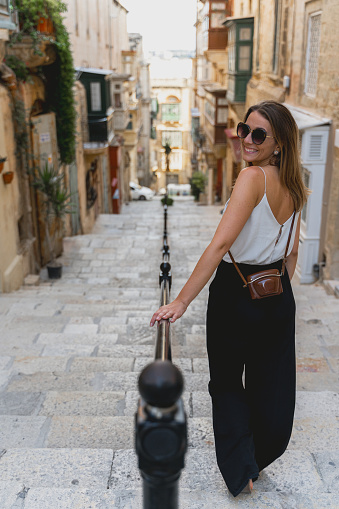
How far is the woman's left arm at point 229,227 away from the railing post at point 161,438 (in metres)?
0.93

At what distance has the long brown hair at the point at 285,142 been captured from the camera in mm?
2357

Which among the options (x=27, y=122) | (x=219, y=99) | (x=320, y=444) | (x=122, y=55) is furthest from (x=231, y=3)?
(x=320, y=444)

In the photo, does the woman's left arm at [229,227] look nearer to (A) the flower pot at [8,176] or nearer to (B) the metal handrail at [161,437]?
(B) the metal handrail at [161,437]

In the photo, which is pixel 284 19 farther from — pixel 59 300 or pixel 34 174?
pixel 59 300

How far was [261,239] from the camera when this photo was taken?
7.79 ft

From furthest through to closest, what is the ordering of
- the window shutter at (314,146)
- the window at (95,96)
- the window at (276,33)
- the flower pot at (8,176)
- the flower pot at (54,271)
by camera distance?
the window at (95,96), the window at (276,33), the flower pot at (54,271), the flower pot at (8,176), the window shutter at (314,146)

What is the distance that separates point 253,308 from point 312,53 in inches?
329

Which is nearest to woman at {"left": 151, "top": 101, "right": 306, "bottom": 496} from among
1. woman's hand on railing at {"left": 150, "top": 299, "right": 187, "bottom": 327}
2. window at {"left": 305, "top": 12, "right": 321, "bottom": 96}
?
woman's hand on railing at {"left": 150, "top": 299, "right": 187, "bottom": 327}

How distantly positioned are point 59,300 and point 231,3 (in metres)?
21.0

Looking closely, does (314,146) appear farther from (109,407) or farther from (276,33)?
(109,407)

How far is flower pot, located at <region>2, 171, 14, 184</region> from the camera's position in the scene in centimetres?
821

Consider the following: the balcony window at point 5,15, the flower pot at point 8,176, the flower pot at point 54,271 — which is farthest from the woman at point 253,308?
the flower pot at point 54,271

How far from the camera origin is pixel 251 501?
2.49 meters

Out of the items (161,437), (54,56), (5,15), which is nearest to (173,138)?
(54,56)
